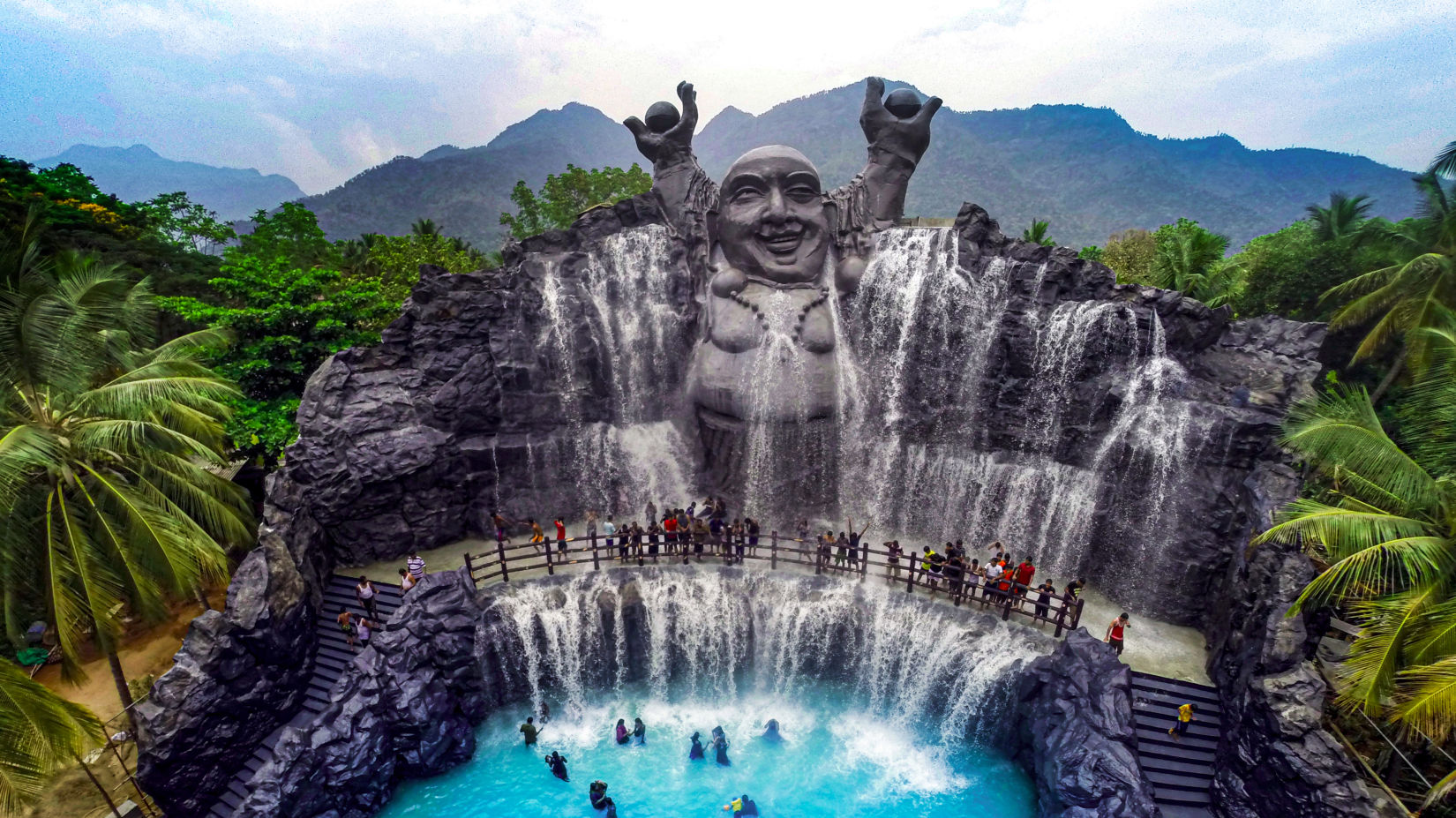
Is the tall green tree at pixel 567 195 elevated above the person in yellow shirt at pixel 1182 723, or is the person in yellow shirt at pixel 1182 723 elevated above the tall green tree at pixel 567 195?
the tall green tree at pixel 567 195

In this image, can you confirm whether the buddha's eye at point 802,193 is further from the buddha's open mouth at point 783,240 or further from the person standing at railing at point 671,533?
the person standing at railing at point 671,533

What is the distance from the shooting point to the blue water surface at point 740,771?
13.7 m

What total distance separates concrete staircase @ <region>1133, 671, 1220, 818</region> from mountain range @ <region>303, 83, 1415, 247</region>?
8480cm

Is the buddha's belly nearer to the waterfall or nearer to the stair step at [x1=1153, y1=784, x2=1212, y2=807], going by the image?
the waterfall

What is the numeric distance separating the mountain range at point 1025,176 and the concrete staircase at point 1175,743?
84.8 m

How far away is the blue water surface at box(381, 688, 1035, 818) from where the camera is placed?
13.7 meters

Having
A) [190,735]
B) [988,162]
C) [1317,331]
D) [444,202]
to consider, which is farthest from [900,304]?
[988,162]

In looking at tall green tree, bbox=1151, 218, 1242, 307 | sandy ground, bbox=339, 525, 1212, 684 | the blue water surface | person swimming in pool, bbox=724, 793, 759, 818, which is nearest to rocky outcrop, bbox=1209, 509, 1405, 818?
sandy ground, bbox=339, 525, 1212, 684

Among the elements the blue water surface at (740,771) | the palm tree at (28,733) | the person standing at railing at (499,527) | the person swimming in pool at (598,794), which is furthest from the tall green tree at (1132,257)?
the palm tree at (28,733)

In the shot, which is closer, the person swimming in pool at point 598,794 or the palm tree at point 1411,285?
the person swimming in pool at point 598,794

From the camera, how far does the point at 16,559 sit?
10.7m

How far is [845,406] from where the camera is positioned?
2011 centimetres

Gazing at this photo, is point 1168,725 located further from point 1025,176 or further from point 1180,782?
point 1025,176

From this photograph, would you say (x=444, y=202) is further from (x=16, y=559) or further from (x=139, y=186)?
(x=139, y=186)
